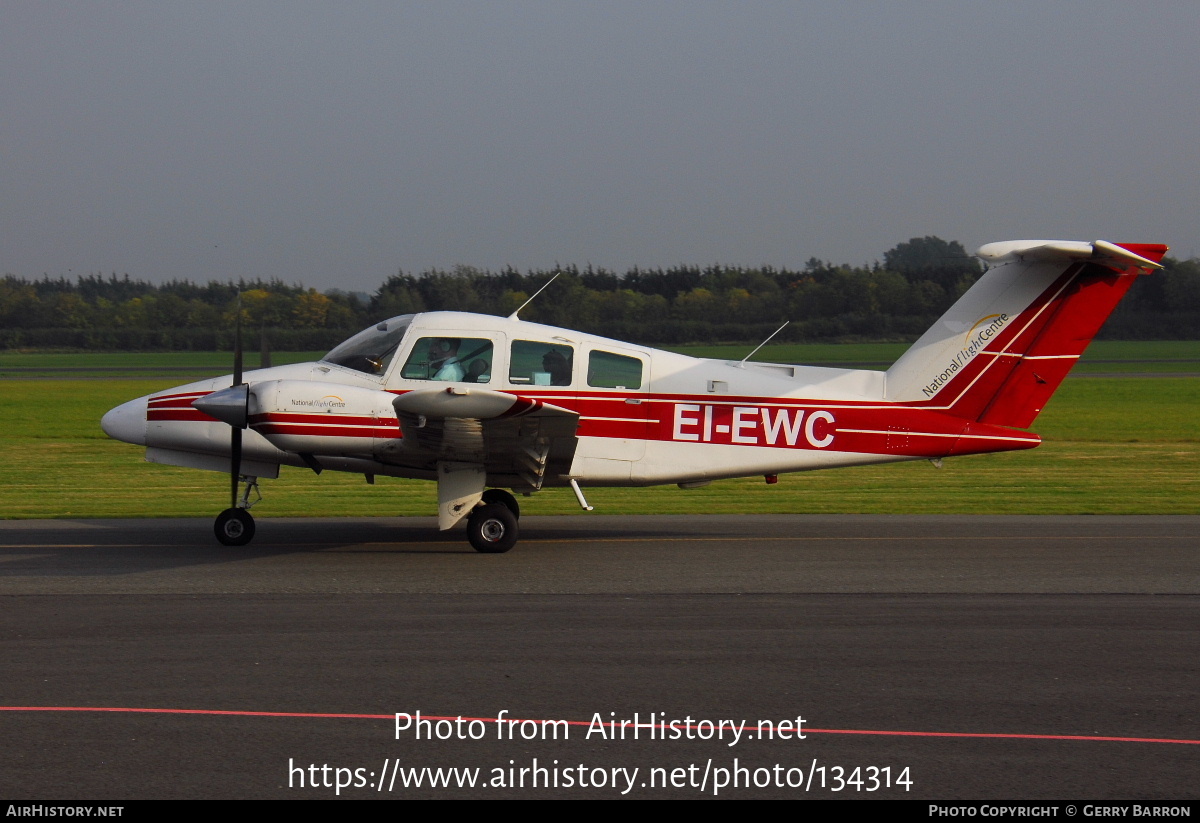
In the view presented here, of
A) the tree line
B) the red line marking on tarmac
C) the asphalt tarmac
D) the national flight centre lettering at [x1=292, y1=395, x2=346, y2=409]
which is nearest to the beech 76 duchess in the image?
the national flight centre lettering at [x1=292, y1=395, x2=346, y2=409]

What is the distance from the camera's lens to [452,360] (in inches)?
470

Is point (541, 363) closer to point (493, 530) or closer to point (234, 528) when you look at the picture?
point (493, 530)

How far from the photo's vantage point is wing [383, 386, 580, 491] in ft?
33.8

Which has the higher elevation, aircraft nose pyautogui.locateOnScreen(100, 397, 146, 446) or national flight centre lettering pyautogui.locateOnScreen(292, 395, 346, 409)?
national flight centre lettering pyautogui.locateOnScreen(292, 395, 346, 409)

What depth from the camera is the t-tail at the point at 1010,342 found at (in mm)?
12188

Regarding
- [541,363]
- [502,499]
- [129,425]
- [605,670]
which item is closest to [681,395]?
[541,363]

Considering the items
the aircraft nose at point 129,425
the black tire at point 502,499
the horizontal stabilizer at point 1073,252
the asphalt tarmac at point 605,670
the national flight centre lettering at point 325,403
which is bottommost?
the asphalt tarmac at point 605,670

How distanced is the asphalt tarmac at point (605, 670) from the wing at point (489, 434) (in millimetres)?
915

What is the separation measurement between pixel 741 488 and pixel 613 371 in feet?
23.6

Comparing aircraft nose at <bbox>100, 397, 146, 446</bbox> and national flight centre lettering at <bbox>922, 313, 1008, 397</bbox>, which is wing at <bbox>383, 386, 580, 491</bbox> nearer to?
aircraft nose at <bbox>100, 397, 146, 446</bbox>

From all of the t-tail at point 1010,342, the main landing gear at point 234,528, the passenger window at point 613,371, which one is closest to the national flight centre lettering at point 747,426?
the passenger window at point 613,371

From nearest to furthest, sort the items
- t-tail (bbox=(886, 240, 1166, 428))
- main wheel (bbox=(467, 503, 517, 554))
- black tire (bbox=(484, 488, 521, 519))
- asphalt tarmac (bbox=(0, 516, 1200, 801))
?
asphalt tarmac (bbox=(0, 516, 1200, 801)) < main wheel (bbox=(467, 503, 517, 554)) < t-tail (bbox=(886, 240, 1166, 428)) < black tire (bbox=(484, 488, 521, 519))

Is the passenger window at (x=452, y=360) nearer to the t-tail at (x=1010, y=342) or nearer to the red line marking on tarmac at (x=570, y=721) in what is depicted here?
the t-tail at (x=1010, y=342)

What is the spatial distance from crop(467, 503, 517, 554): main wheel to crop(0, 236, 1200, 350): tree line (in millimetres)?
31187
